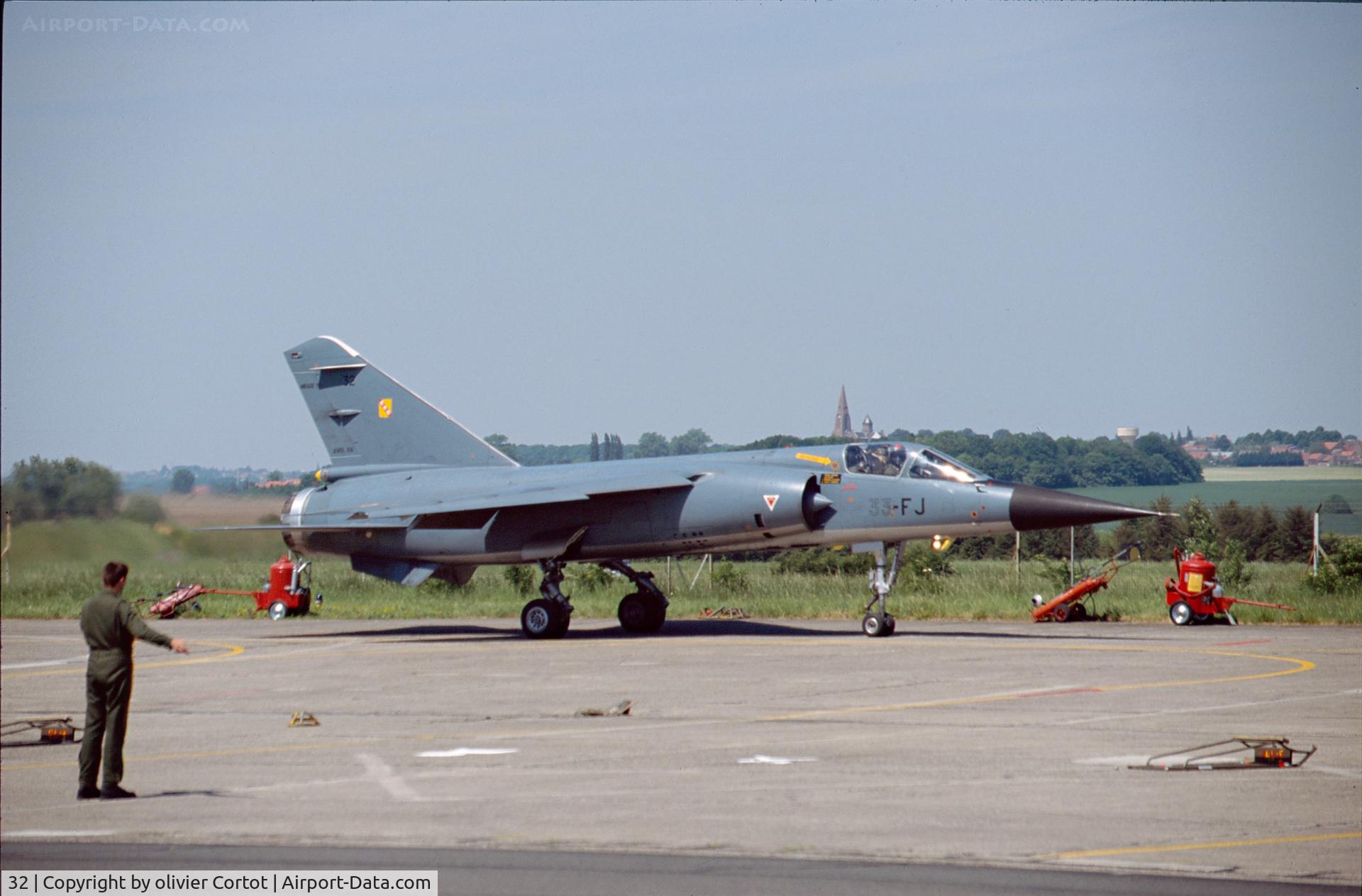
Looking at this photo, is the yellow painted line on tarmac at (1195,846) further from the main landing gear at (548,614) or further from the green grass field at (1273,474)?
the green grass field at (1273,474)

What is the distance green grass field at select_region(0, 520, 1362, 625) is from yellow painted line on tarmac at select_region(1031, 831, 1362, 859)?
12.7m

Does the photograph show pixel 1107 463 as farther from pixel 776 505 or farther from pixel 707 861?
pixel 707 861

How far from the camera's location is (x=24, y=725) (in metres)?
13.2

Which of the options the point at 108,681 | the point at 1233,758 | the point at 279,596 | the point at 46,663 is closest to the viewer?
the point at 108,681

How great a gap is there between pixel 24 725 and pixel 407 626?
534 inches

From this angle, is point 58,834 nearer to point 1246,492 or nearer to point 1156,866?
point 1156,866

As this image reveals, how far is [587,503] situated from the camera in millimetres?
23312

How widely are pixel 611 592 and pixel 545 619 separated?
31.2 ft

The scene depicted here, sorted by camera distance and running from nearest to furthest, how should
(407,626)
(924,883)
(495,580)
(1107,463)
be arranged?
(924,883) < (407,626) < (495,580) < (1107,463)

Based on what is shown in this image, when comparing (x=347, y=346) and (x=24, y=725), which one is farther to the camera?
(x=347, y=346)

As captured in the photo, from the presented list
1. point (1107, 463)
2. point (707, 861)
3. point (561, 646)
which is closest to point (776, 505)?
point (561, 646)

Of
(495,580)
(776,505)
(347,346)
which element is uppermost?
(347,346)

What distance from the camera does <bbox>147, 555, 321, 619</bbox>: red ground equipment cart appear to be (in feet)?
96.4

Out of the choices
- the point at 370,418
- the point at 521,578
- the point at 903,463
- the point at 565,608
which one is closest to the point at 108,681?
the point at 565,608
